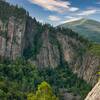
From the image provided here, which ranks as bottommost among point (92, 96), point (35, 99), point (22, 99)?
point (22, 99)

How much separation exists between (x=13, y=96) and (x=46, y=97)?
125 meters

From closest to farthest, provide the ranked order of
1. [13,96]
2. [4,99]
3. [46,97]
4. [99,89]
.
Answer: [99,89], [46,97], [4,99], [13,96]

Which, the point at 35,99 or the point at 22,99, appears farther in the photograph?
the point at 22,99

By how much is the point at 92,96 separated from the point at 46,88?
36257mm

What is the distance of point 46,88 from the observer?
7256 centimetres

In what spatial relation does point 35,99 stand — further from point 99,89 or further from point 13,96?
point 13,96

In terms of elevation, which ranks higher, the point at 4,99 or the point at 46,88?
the point at 46,88

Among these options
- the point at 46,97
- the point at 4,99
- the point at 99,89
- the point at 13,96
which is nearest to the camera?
the point at 99,89

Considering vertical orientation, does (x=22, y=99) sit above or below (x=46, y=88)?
below

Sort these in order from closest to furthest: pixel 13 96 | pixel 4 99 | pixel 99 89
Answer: pixel 99 89 < pixel 4 99 < pixel 13 96

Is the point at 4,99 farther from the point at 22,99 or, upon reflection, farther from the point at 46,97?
the point at 46,97

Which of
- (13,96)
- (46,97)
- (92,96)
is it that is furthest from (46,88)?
(13,96)

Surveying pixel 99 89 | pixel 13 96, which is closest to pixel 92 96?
pixel 99 89

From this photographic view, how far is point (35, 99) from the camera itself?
73.5m
